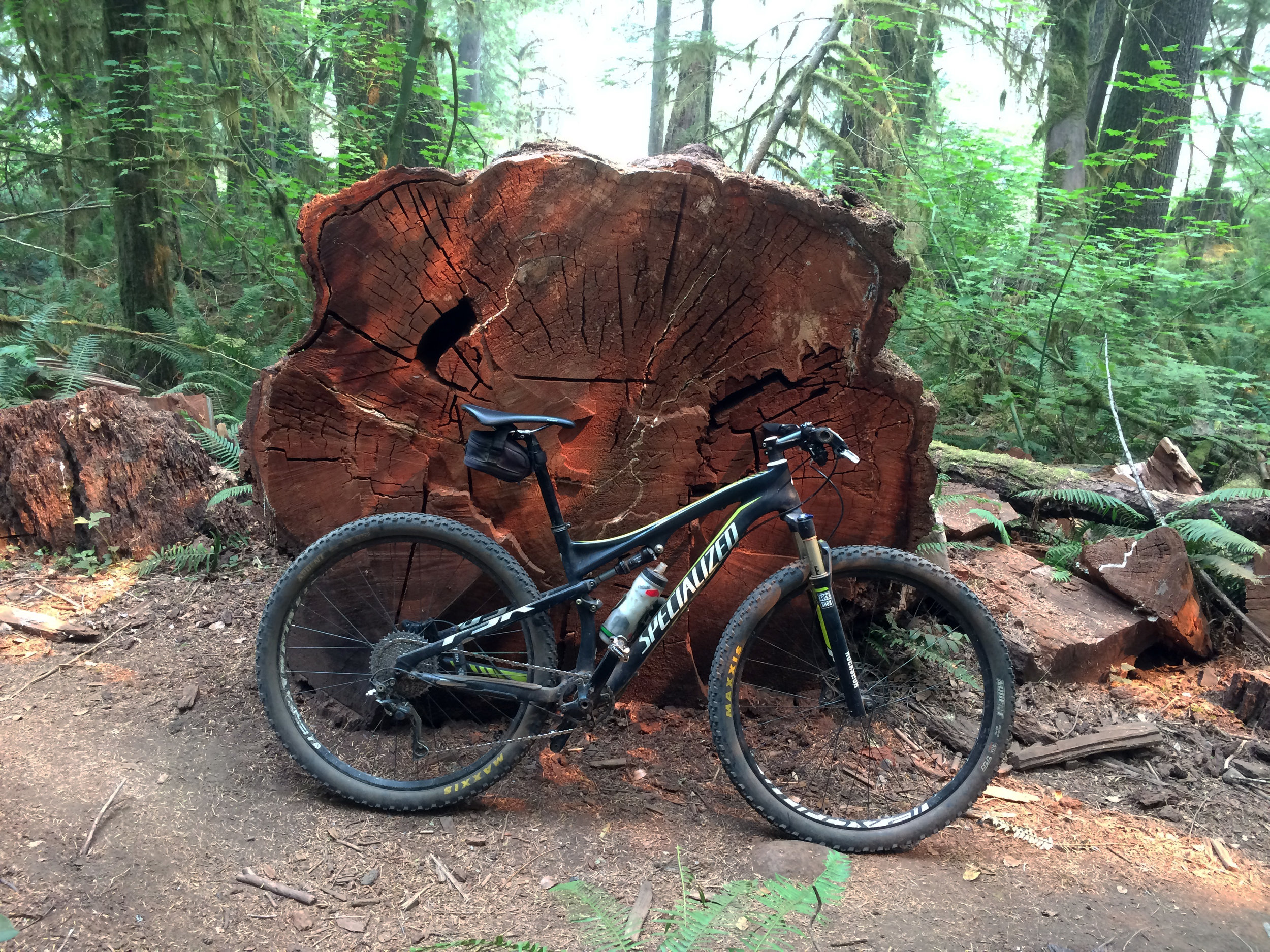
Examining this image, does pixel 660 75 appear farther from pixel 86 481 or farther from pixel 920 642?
pixel 920 642

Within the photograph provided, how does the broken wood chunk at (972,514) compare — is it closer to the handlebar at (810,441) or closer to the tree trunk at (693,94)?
the handlebar at (810,441)

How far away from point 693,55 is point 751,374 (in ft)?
25.5

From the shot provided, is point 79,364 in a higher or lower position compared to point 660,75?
lower

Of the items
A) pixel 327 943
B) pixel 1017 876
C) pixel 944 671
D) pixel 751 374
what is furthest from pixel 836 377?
pixel 327 943

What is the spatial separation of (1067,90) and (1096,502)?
247 inches

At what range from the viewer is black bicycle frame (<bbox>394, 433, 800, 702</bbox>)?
2.56m

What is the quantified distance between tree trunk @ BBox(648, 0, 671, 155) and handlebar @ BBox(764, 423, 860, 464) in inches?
322

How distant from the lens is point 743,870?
7.68 ft

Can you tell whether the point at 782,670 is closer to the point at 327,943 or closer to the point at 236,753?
the point at 327,943

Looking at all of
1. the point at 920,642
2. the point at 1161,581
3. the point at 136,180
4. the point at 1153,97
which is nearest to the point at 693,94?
the point at 1153,97

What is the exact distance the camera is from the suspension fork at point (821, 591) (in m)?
2.55

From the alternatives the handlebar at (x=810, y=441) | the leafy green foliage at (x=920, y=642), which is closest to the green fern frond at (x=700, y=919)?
the handlebar at (x=810, y=441)

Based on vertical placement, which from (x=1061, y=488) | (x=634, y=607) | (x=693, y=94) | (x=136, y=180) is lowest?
(x=1061, y=488)

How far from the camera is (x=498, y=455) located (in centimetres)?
247
